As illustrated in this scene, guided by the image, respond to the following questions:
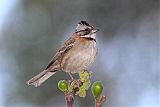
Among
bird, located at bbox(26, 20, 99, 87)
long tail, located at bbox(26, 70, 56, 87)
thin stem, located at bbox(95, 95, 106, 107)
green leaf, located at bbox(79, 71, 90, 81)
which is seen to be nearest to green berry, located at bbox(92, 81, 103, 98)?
thin stem, located at bbox(95, 95, 106, 107)

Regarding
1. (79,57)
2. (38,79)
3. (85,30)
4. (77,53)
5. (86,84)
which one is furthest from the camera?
(77,53)

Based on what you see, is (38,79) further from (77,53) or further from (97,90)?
(97,90)

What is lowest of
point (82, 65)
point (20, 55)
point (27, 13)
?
point (82, 65)

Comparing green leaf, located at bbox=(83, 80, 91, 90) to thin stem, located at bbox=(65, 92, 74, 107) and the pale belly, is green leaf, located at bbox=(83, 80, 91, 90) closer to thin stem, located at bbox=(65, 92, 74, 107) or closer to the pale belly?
thin stem, located at bbox=(65, 92, 74, 107)

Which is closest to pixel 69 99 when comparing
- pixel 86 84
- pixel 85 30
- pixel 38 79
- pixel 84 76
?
pixel 86 84

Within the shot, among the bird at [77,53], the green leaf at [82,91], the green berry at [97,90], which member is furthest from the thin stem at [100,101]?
the bird at [77,53]

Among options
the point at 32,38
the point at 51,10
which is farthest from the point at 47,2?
the point at 32,38

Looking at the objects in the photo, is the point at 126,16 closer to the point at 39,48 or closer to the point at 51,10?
the point at 51,10

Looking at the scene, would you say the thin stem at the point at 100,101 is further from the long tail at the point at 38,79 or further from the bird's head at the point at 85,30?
the bird's head at the point at 85,30
